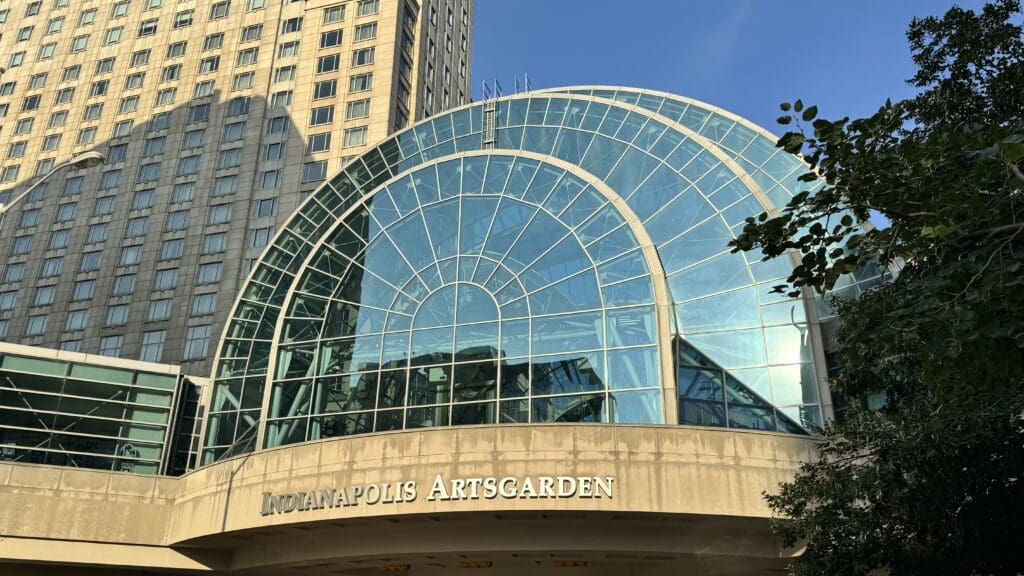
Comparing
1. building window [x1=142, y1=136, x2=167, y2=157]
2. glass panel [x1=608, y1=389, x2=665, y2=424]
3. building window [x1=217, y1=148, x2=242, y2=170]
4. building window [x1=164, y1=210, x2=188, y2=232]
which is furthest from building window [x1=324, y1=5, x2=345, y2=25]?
glass panel [x1=608, y1=389, x2=665, y2=424]

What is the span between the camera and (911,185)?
1200 cm

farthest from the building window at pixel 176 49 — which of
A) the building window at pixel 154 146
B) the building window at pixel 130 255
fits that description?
the building window at pixel 130 255

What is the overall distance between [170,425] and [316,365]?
1002cm

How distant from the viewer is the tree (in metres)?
11.2

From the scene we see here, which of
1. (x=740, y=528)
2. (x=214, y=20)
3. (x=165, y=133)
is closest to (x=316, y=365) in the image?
(x=740, y=528)

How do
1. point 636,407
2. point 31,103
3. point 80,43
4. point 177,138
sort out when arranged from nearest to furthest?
point 636,407 → point 177,138 → point 31,103 → point 80,43

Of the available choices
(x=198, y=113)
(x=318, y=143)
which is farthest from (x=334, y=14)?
(x=198, y=113)

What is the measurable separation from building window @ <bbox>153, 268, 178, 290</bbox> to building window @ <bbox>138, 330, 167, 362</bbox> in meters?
3.82

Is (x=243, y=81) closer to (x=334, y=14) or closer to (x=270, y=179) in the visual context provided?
(x=334, y=14)

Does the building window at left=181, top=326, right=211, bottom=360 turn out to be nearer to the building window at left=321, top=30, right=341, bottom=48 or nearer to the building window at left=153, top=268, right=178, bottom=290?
the building window at left=153, top=268, right=178, bottom=290

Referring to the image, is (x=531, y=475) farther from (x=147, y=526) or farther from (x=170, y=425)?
(x=170, y=425)

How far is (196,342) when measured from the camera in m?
62.2

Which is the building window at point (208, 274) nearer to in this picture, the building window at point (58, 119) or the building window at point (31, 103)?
the building window at point (58, 119)

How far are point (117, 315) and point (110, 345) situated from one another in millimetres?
2445
